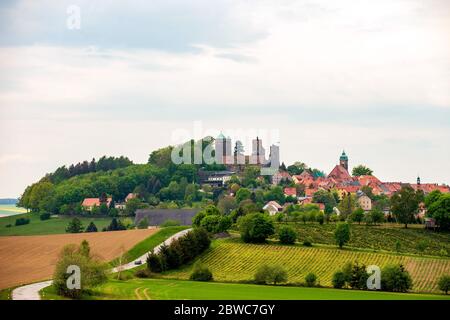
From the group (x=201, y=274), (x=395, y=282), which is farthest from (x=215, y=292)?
(x=395, y=282)

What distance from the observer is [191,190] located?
161000mm

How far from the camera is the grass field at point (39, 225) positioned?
12162 cm

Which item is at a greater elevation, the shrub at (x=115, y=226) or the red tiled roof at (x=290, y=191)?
the red tiled roof at (x=290, y=191)

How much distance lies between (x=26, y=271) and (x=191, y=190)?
88.4m

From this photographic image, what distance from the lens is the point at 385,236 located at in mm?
93875

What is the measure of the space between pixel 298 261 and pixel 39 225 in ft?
197

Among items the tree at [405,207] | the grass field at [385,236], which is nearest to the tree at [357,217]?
the grass field at [385,236]

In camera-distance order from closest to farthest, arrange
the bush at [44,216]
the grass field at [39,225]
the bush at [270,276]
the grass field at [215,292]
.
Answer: the grass field at [215,292]
the bush at [270,276]
the grass field at [39,225]
the bush at [44,216]

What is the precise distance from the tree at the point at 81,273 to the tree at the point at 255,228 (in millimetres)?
25077

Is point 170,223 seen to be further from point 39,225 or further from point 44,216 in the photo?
point 44,216

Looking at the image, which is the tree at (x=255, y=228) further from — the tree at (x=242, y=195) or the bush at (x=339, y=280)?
the tree at (x=242, y=195)

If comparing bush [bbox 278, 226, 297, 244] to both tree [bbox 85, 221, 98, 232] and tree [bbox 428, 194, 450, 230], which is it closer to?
tree [bbox 428, 194, 450, 230]

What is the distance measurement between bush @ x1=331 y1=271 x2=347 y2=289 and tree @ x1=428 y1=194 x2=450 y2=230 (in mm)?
34860

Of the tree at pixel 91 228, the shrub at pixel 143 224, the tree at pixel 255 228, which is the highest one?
the tree at pixel 255 228
